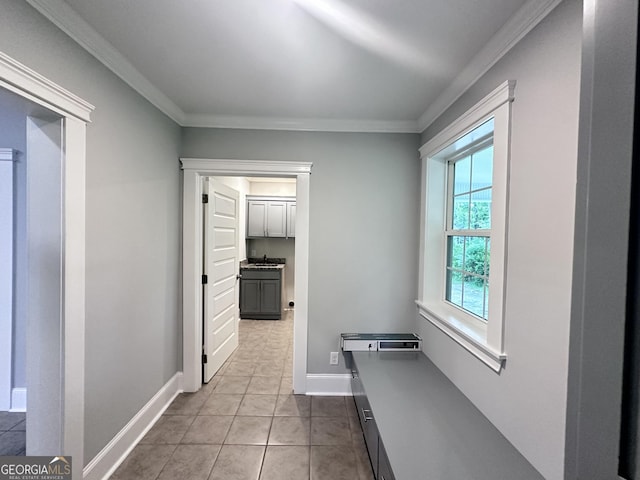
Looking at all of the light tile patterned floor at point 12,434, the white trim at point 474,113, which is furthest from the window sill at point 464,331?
the light tile patterned floor at point 12,434

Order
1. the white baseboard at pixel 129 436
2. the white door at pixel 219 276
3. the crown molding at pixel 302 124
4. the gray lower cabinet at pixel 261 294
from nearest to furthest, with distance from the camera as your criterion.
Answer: the white baseboard at pixel 129 436 < the crown molding at pixel 302 124 < the white door at pixel 219 276 < the gray lower cabinet at pixel 261 294

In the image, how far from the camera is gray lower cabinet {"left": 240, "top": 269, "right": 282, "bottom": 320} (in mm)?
5008

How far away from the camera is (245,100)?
225cm

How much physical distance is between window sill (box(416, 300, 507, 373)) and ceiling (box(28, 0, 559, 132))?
1.52 metres

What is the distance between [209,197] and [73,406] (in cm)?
183

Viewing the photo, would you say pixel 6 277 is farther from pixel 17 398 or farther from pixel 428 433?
pixel 428 433

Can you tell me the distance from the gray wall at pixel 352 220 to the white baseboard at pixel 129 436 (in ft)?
4.08

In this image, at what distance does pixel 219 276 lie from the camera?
3.03 metres

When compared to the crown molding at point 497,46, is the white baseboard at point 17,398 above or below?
below

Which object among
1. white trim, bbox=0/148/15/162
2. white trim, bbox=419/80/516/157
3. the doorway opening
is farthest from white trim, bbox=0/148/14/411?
white trim, bbox=419/80/516/157

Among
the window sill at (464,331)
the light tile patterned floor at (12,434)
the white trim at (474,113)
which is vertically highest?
the white trim at (474,113)

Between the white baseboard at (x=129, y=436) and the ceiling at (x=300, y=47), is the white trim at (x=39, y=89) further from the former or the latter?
the white baseboard at (x=129, y=436)

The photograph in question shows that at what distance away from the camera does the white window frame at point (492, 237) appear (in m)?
1.44

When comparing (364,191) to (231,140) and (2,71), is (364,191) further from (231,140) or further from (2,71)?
(2,71)
